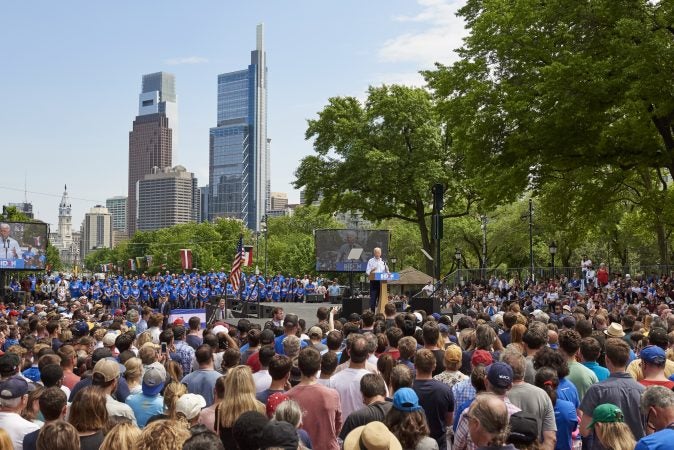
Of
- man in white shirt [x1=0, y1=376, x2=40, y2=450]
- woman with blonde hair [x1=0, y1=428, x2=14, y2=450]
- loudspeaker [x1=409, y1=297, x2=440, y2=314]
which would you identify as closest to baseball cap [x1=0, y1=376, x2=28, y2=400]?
man in white shirt [x1=0, y1=376, x2=40, y2=450]

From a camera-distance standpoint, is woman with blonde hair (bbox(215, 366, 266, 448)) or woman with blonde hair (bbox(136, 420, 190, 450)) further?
woman with blonde hair (bbox(215, 366, 266, 448))

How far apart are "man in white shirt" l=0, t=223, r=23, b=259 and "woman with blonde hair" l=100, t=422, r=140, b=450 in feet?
A: 121

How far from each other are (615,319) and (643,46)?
475 inches

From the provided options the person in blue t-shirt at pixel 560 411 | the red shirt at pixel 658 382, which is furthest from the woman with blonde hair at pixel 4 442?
the red shirt at pixel 658 382

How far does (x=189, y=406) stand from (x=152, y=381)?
106 cm

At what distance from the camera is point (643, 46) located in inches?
790

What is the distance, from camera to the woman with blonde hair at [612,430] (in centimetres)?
432

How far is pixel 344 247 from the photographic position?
33156mm

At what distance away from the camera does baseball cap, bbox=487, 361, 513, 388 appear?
16.8 feet

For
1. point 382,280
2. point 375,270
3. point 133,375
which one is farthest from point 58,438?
point 382,280

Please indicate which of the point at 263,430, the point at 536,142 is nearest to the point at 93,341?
the point at 263,430

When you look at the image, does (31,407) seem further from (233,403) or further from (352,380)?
(352,380)

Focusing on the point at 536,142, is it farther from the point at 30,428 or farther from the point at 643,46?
the point at 30,428

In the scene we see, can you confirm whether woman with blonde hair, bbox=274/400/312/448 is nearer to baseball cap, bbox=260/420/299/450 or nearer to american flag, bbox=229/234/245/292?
baseball cap, bbox=260/420/299/450
